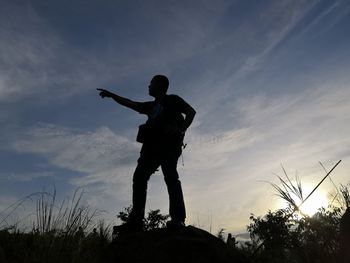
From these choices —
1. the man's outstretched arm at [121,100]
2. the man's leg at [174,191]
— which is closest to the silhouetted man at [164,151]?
the man's leg at [174,191]

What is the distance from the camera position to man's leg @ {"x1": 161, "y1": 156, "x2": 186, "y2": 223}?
5.54 meters

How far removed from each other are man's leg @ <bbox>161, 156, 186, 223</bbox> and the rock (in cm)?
21

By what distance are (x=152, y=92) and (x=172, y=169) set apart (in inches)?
52.8

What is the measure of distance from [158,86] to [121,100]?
0.62 metres

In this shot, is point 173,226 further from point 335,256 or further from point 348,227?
point 335,256

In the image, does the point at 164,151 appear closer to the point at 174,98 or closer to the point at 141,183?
the point at 141,183

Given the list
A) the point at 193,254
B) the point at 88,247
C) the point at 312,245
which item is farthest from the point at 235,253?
the point at 312,245

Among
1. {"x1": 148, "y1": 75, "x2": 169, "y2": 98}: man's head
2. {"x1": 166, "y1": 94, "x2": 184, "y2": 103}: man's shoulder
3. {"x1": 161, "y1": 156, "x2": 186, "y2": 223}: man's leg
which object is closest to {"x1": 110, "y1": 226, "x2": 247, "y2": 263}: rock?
{"x1": 161, "y1": 156, "x2": 186, "y2": 223}: man's leg

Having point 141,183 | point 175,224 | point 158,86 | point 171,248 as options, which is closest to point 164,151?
point 141,183

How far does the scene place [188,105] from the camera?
6145 millimetres

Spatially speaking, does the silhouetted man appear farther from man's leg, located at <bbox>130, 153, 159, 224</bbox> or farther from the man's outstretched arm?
the man's outstretched arm

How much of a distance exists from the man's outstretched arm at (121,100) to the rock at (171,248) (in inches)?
77.6

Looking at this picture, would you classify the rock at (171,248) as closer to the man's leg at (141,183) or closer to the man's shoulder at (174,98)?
the man's leg at (141,183)

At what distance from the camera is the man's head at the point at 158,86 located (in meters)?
6.33
